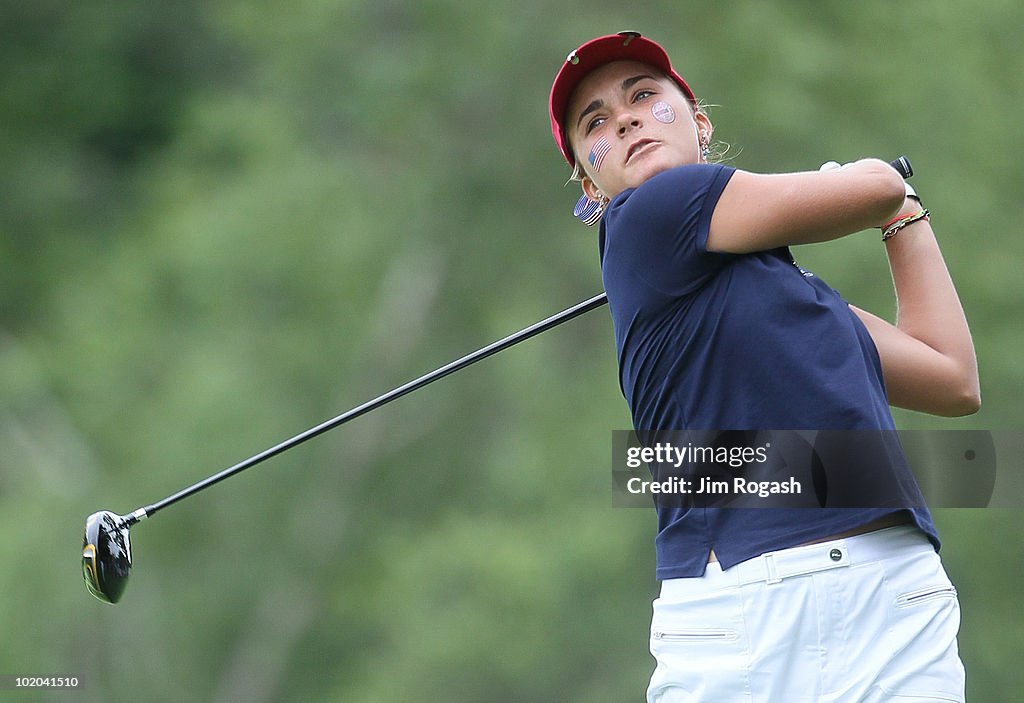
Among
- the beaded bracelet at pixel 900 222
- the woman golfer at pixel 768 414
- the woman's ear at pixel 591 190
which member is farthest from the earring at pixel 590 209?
the beaded bracelet at pixel 900 222

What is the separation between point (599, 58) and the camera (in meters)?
2.13

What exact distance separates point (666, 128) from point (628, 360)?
0.34 meters

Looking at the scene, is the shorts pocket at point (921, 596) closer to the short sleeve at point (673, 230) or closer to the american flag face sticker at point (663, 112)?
the short sleeve at point (673, 230)

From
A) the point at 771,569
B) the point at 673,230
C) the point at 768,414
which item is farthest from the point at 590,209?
the point at 771,569

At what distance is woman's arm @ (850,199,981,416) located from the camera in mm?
2043

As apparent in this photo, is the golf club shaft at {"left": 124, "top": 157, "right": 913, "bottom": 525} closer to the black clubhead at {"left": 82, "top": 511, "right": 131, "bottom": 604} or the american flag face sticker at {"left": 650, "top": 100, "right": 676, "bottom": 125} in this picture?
the black clubhead at {"left": 82, "top": 511, "right": 131, "bottom": 604}

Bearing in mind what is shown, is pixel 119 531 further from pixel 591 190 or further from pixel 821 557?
pixel 821 557

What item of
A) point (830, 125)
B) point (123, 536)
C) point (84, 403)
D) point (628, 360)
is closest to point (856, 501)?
point (628, 360)

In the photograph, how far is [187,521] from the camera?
741 centimetres

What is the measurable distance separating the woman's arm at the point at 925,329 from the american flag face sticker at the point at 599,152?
0.40m

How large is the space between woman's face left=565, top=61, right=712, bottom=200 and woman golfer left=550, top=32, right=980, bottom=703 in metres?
0.10

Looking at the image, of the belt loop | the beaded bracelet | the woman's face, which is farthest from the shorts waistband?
the woman's face

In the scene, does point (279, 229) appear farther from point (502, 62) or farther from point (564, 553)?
point (564, 553)

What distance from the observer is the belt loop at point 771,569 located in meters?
1.76
